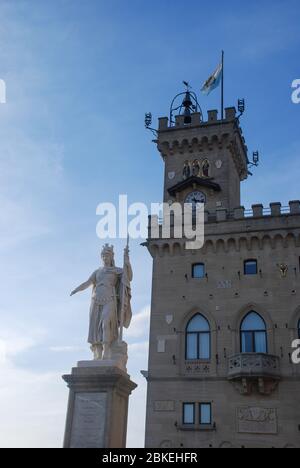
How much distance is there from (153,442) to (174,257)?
12311 mm

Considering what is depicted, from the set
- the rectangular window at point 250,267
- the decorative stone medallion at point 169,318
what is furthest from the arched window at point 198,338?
the rectangular window at point 250,267

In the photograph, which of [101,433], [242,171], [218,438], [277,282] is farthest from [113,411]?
[242,171]

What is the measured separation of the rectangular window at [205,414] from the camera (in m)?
33.5

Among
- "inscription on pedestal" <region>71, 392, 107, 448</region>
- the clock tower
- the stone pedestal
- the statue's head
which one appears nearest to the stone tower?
the clock tower

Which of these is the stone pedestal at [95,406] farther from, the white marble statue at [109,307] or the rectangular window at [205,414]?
the rectangular window at [205,414]

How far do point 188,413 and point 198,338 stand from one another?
4741mm

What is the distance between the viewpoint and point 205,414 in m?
33.7

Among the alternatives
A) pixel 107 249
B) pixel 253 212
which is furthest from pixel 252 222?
pixel 107 249

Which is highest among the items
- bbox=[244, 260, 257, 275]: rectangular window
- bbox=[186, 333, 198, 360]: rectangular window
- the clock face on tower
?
the clock face on tower

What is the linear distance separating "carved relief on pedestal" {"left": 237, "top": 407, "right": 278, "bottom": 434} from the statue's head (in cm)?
2031

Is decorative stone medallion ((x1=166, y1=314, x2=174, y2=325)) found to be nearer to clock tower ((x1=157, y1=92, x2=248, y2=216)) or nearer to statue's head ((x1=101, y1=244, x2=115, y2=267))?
clock tower ((x1=157, y1=92, x2=248, y2=216))

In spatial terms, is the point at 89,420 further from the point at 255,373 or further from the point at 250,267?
the point at 250,267

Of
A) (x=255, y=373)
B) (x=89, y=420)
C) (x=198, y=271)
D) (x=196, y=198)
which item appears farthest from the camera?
(x=196, y=198)

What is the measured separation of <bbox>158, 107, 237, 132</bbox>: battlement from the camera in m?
44.2
